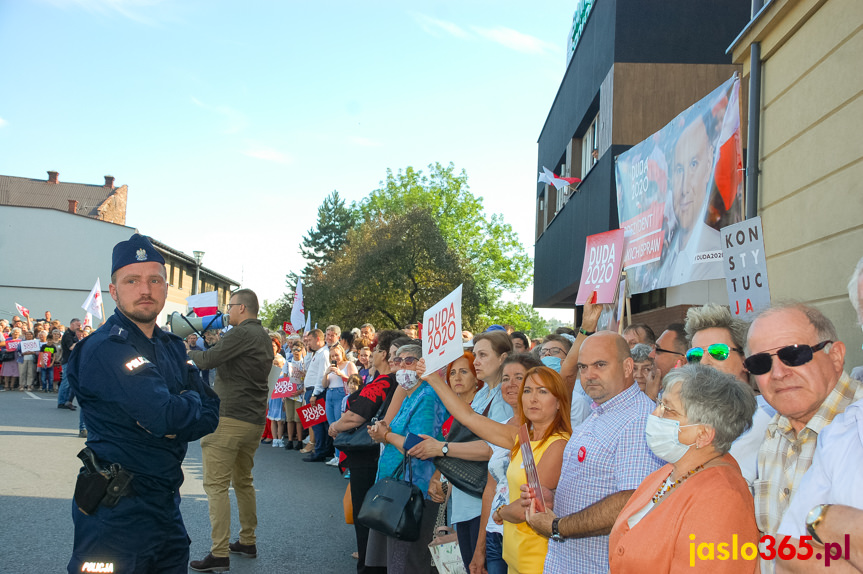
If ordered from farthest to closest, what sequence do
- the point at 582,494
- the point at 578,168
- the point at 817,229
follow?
the point at 578,168 → the point at 817,229 → the point at 582,494

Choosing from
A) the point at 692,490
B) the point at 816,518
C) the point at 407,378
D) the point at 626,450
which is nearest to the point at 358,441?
the point at 407,378

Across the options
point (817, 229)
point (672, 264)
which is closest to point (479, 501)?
point (817, 229)

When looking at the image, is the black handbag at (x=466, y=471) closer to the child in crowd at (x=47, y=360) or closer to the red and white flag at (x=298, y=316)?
the red and white flag at (x=298, y=316)

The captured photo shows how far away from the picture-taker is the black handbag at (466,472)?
4.57 metres

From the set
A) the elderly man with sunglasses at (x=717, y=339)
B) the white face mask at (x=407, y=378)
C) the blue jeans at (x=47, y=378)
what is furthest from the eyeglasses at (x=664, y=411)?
the blue jeans at (x=47, y=378)

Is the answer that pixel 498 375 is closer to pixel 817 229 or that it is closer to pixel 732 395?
pixel 732 395

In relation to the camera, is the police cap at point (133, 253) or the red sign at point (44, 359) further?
the red sign at point (44, 359)

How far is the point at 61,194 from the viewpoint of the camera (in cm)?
6322

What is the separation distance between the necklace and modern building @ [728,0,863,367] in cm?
343

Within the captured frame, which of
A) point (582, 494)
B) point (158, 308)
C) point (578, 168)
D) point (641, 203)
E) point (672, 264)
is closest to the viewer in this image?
point (582, 494)

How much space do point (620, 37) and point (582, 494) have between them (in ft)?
37.0

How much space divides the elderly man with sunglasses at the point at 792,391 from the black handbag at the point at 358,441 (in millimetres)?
3455

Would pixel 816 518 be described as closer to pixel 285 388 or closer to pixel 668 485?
pixel 668 485

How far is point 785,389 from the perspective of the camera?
8.18 ft
